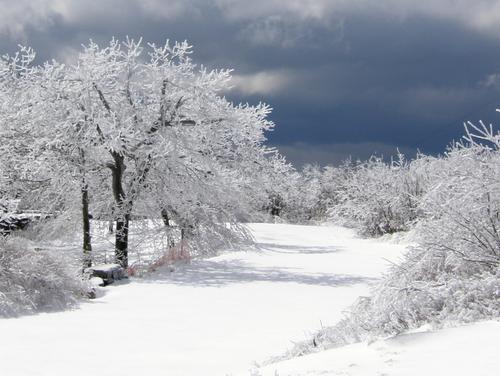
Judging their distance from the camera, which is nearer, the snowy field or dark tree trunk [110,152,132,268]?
the snowy field

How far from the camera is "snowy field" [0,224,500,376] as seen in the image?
4.66 m

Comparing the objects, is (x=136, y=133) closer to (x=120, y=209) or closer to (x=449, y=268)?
(x=120, y=209)

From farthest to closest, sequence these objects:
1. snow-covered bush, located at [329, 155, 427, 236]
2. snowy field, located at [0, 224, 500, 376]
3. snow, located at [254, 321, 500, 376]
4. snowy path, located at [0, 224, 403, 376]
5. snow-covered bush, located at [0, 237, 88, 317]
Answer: snow-covered bush, located at [329, 155, 427, 236], snow-covered bush, located at [0, 237, 88, 317], snowy path, located at [0, 224, 403, 376], snowy field, located at [0, 224, 500, 376], snow, located at [254, 321, 500, 376]

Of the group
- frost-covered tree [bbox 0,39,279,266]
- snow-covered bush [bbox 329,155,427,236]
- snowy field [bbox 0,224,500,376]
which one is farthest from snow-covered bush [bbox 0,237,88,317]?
snow-covered bush [bbox 329,155,427,236]

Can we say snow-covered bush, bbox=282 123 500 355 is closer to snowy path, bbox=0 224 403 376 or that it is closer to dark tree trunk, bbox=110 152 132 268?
snowy path, bbox=0 224 403 376

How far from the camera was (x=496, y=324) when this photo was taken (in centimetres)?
506

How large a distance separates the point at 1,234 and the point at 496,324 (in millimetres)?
8817

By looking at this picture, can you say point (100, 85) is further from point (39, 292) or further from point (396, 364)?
point (396, 364)

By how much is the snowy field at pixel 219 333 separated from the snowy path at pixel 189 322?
0.05 ft

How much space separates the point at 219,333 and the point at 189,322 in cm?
88

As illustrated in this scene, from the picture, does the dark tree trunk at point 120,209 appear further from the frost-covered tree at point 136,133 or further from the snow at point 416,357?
the snow at point 416,357

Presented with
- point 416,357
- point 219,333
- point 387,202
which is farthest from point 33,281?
point 387,202

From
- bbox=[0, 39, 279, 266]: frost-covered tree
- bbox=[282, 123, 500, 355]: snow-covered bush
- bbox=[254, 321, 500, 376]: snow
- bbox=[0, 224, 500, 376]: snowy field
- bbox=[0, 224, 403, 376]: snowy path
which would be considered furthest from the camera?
bbox=[0, 39, 279, 266]: frost-covered tree

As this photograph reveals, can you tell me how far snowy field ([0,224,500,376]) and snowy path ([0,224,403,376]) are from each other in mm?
15
